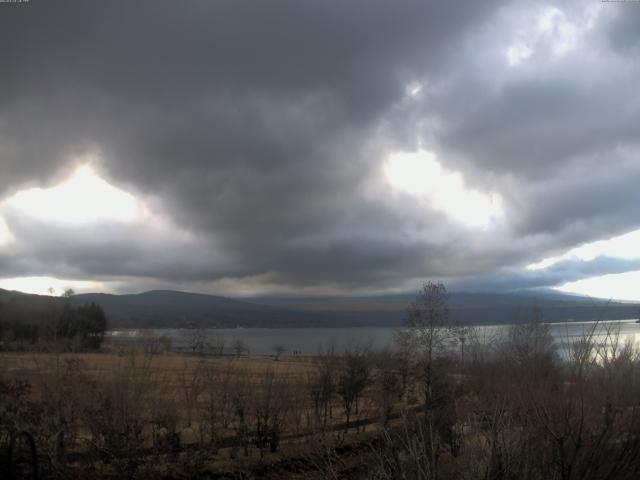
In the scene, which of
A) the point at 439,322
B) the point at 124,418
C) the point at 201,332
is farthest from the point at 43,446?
the point at 201,332

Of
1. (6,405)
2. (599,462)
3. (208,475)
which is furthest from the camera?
(208,475)

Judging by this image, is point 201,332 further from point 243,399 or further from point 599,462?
point 599,462

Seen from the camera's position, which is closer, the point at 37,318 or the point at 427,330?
the point at 427,330

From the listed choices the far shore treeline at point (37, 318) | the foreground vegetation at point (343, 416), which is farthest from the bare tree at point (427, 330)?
the far shore treeline at point (37, 318)

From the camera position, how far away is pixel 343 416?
3659cm

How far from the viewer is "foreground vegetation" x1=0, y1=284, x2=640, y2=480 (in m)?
7.84

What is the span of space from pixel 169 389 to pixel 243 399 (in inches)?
143

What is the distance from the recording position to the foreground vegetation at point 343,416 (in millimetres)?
7844

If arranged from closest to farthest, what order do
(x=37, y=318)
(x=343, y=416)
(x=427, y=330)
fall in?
(x=343, y=416) < (x=427, y=330) < (x=37, y=318)

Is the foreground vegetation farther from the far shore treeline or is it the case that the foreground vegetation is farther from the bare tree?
the far shore treeline

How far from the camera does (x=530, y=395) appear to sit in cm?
896

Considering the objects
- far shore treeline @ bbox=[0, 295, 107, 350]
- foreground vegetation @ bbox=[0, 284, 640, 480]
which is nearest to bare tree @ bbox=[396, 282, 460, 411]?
foreground vegetation @ bbox=[0, 284, 640, 480]

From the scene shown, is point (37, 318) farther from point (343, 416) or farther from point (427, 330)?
point (427, 330)

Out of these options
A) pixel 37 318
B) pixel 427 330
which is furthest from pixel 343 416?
pixel 37 318
